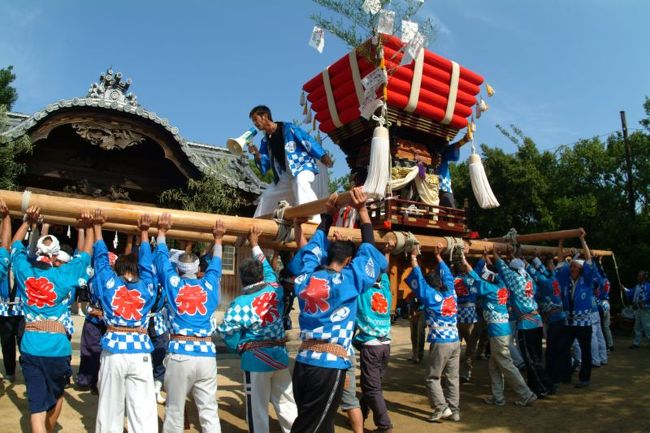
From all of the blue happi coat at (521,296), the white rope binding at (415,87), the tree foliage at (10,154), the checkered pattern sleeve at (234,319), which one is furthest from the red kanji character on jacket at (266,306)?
the tree foliage at (10,154)

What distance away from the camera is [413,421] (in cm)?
607

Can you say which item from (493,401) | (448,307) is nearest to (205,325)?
(448,307)

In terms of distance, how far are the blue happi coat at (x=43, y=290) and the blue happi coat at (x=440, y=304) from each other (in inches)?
142

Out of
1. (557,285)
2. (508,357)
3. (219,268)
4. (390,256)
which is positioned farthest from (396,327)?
(219,268)

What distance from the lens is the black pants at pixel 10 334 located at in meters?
6.14

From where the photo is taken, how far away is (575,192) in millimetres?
17172

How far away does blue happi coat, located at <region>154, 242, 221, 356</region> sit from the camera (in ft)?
13.8

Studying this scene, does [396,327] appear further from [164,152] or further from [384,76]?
[384,76]

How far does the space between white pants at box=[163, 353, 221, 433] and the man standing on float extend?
220cm

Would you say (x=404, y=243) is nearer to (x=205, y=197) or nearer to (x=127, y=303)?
(x=127, y=303)

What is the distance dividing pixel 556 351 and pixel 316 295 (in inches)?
240

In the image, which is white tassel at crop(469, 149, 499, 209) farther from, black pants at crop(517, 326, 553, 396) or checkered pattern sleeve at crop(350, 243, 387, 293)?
checkered pattern sleeve at crop(350, 243, 387, 293)

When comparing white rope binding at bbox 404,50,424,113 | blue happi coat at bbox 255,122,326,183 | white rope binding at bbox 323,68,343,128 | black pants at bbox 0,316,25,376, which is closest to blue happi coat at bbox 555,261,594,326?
white rope binding at bbox 404,50,424,113

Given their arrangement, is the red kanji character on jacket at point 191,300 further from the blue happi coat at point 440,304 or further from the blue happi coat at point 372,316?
the blue happi coat at point 440,304
